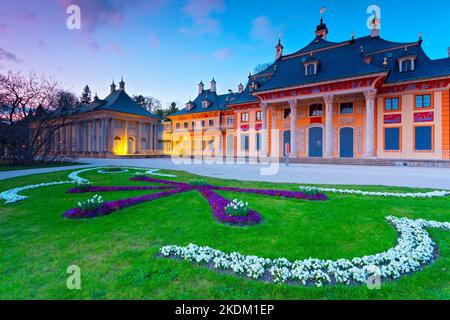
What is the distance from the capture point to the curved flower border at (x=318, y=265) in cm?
314

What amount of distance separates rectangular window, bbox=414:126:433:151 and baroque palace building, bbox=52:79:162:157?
1711 inches

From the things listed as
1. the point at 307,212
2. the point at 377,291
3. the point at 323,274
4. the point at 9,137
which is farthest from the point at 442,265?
the point at 9,137

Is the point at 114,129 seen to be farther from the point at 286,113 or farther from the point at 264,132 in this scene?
the point at 286,113

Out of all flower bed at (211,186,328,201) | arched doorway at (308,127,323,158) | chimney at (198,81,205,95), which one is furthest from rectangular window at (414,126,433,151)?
chimney at (198,81,205,95)

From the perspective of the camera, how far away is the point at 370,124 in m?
24.1

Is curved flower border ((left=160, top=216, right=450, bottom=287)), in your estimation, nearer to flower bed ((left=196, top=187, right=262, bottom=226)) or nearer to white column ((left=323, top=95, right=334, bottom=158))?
flower bed ((left=196, top=187, right=262, bottom=226))

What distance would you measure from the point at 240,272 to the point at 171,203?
4.53 metres

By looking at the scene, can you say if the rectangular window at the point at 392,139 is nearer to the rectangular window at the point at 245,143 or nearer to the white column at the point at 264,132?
the white column at the point at 264,132

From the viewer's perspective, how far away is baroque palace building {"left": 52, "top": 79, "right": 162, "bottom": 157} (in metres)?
46.0

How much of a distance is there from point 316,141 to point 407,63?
12.3m

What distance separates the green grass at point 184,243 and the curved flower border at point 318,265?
147 mm

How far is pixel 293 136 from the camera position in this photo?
2866 cm

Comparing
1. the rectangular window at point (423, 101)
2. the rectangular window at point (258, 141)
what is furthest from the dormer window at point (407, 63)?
the rectangular window at point (258, 141)

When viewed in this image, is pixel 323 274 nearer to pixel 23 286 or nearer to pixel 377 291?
pixel 377 291
